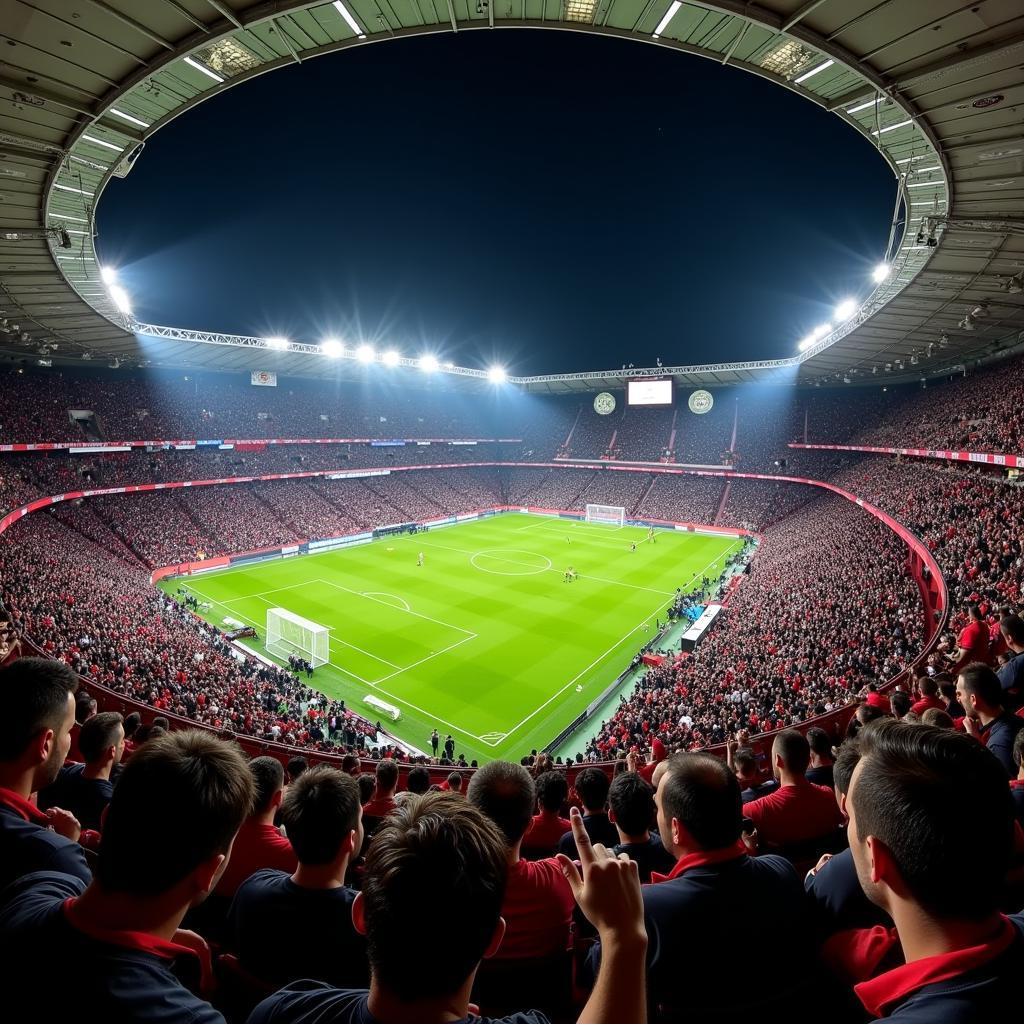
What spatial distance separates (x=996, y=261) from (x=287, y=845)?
85.7ft

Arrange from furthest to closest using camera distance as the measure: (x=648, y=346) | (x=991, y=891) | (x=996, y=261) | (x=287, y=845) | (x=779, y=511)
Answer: (x=648, y=346) → (x=779, y=511) → (x=996, y=261) → (x=287, y=845) → (x=991, y=891)

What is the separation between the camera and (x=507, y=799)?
3.76 metres

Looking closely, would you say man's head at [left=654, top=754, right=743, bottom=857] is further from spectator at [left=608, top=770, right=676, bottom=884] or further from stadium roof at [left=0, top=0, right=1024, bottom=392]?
stadium roof at [left=0, top=0, right=1024, bottom=392]

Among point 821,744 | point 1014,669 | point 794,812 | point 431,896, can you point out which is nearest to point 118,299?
point 821,744

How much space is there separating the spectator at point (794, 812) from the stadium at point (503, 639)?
33 mm

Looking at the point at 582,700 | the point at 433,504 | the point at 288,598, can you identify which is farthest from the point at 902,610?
the point at 433,504

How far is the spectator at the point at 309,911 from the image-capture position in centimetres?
265

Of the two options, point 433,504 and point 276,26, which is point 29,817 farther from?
point 433,504

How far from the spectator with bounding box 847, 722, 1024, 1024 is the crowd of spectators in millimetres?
12443

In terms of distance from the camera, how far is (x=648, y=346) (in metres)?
72.4

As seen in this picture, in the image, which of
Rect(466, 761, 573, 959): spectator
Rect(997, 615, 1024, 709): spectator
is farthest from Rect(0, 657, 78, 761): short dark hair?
Rect(997, 615, 1024, 709): spectator

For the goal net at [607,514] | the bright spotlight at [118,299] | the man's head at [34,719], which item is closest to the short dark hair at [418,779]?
the man's head at [34,719]

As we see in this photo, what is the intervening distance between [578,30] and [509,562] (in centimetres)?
3446

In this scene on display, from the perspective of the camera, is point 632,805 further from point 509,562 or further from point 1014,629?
point 509,562
